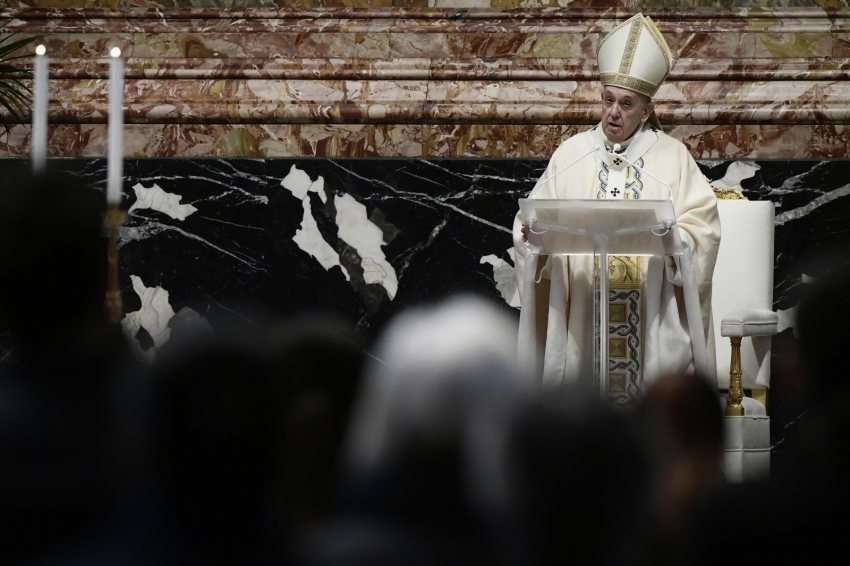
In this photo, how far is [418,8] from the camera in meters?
5.18

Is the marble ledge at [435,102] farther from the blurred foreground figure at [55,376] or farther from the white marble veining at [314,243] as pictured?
the blurred foreground figure at [55,376]

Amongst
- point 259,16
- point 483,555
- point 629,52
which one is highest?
point 259,16

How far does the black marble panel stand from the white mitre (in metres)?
1.01

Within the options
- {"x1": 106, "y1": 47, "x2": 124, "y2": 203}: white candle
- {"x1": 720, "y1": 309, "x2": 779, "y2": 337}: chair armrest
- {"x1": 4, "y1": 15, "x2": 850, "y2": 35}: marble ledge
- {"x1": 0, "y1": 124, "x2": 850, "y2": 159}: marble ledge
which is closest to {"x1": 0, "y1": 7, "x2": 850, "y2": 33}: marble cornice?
{"x1": 4, "y1": 15, "x2": 850, "y2": 35}: marble ledge

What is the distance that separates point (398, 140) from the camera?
5090mm

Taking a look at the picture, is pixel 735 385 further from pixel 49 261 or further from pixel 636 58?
pixel 49 261

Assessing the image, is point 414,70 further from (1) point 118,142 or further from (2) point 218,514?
(2) point 218,514

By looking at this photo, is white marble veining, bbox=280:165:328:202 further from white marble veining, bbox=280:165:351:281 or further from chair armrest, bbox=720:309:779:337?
chair armrest, bbox=720:309:779:337

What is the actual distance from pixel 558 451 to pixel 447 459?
64 millimetres

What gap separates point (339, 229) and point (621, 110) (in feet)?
5.29

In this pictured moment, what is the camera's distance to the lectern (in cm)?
330

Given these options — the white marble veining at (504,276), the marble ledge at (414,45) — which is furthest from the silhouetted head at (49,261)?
the marble ledge at (414,45)

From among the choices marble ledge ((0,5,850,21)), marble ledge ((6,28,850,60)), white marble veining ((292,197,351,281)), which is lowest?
white marble veining ((292,197,351,281))

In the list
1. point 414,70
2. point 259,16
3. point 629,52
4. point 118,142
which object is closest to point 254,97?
point 259,16
